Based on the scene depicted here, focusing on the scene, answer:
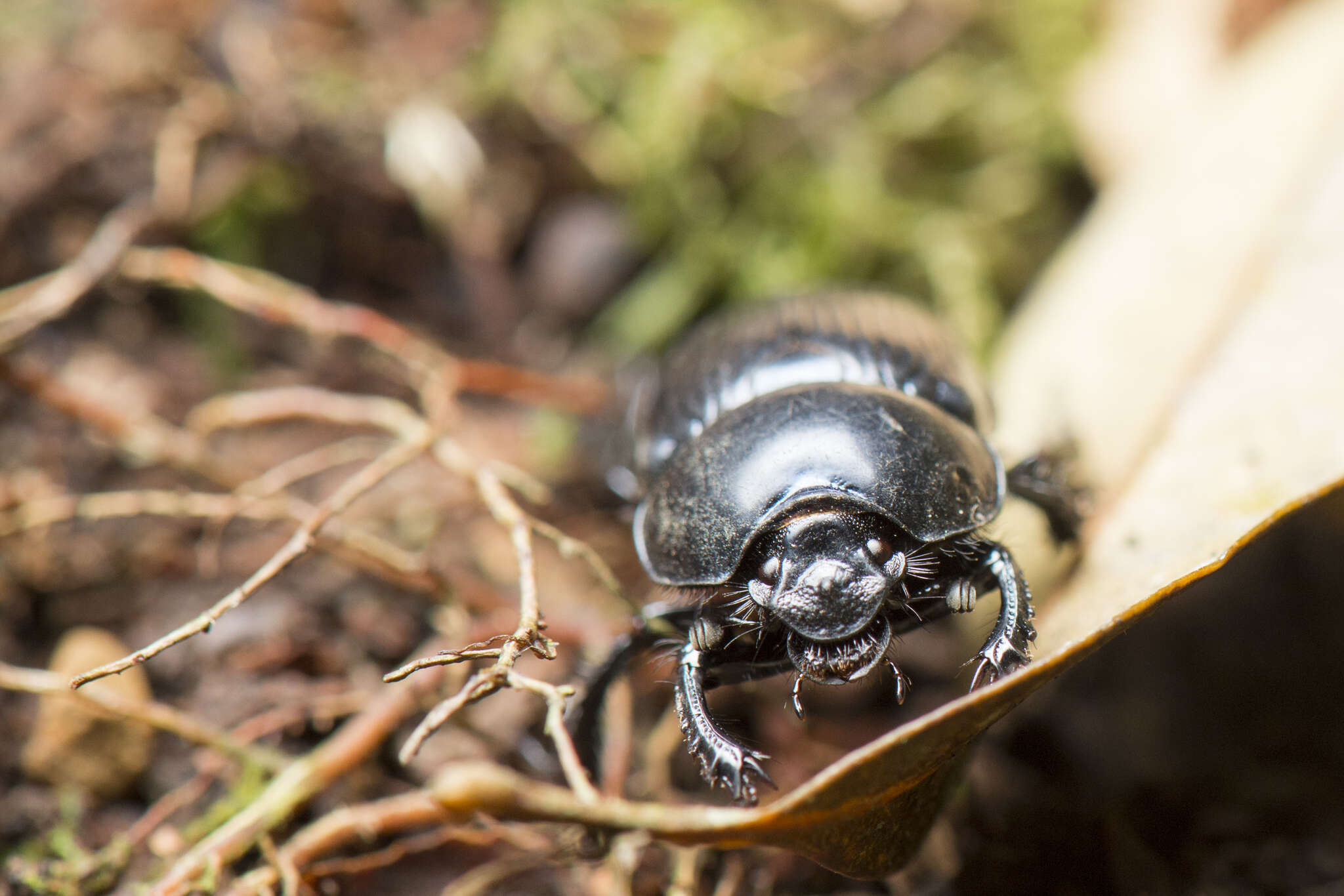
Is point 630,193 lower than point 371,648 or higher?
higher

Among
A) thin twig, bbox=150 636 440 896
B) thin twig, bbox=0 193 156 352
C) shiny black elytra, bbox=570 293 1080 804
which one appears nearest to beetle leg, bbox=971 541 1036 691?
shiny black elytra, bbox=570 293 1080 804

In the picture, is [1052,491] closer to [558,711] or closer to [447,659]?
[558,711]

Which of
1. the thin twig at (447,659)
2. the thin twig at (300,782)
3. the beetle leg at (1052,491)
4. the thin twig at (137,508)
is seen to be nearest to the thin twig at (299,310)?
the thin twig at (137,508)

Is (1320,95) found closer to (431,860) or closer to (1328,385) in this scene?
(1328,385)

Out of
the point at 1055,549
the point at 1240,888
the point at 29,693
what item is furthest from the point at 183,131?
the point at 1240,888

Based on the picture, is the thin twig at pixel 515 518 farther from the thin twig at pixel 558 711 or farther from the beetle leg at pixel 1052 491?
the beetle leg at pixel 1052 491

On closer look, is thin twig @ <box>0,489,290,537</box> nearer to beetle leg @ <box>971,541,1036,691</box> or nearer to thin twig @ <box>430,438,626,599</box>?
thin twig @ <box>430,438,626,599</box>

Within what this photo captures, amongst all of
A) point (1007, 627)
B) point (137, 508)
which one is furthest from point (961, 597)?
point (137, 508)
